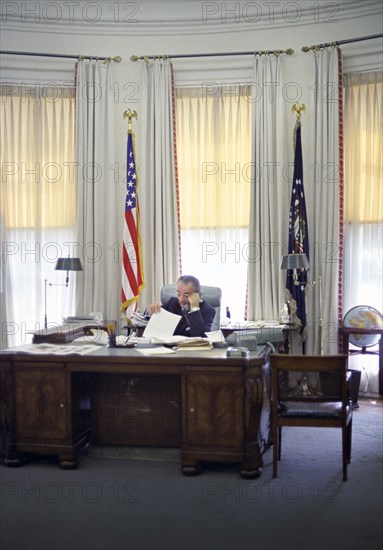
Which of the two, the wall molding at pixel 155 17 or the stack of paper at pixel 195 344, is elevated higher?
the wall molding at pixel 155 17

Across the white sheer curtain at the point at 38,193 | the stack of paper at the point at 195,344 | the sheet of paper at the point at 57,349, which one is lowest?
the sheet of paper at the point at 57,349

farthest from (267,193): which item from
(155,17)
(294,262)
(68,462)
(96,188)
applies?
(68,462)

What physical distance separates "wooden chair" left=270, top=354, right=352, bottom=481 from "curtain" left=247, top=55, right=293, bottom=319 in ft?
10.4

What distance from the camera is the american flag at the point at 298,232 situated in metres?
7.07

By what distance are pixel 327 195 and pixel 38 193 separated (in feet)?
11.5

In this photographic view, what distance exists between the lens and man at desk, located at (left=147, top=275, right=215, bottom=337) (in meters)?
5.28

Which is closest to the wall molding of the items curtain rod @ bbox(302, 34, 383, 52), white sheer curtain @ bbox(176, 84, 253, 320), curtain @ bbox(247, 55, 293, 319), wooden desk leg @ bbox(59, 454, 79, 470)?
curtain rod @ bbox(302, 34, 383, 52)

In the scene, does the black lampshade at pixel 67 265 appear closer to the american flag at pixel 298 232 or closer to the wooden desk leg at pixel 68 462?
the american flag at pixel 298 232

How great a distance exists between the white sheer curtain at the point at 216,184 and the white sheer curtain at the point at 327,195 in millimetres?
843

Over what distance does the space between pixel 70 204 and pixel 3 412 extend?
3.78 m

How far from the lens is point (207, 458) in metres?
4.25

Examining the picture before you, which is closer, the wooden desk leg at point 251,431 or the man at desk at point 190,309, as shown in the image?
the wooden desk leg at point 251,431

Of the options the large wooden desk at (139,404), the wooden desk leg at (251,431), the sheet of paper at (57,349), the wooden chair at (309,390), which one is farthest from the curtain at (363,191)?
the sheet of paper at (57,349)

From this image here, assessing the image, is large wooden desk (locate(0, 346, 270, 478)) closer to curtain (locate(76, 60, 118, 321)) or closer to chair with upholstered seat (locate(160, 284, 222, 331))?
chair with upholstered seat (locate(160, 284, 222, 331))
